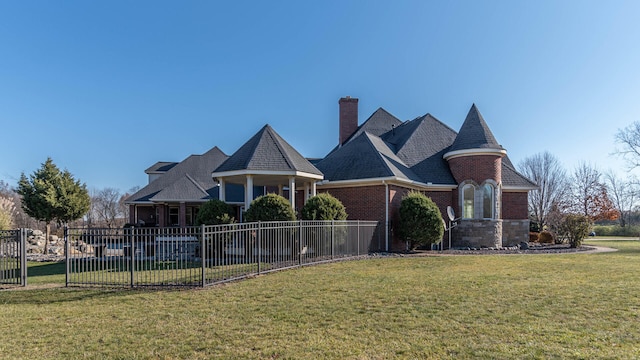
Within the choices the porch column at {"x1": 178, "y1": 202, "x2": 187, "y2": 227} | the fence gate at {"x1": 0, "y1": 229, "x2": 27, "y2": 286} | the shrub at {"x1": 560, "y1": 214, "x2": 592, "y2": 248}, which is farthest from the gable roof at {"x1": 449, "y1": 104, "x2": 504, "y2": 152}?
the fence gate at {"x1": 0, "y1": 229, "x2": 27, "y2": 286}

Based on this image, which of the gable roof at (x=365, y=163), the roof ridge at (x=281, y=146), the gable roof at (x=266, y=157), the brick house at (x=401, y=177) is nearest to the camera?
the gable roof at (x=266, y=157)

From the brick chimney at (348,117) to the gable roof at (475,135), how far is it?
779cm

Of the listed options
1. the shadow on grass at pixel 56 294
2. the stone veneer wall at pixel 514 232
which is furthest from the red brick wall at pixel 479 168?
the shadow on grass at pixel 56 294

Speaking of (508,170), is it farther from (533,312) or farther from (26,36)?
(26,36)

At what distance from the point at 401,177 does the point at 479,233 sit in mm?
5611

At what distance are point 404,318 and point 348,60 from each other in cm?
1515

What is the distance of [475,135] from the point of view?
18.7 metres

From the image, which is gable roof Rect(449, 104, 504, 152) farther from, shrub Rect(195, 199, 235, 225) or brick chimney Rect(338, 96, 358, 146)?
shrub Rect(195, 199, 235, 225)

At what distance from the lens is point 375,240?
15.5 m

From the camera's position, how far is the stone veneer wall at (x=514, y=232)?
19.7 m

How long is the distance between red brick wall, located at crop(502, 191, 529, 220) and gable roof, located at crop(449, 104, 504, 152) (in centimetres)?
347

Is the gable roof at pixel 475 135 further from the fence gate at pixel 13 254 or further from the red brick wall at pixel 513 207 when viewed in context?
the fence gate at pixel 13 254

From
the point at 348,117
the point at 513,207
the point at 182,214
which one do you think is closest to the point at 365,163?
A: the point at 348,117

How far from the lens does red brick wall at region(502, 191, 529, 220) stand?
65.5 feet
